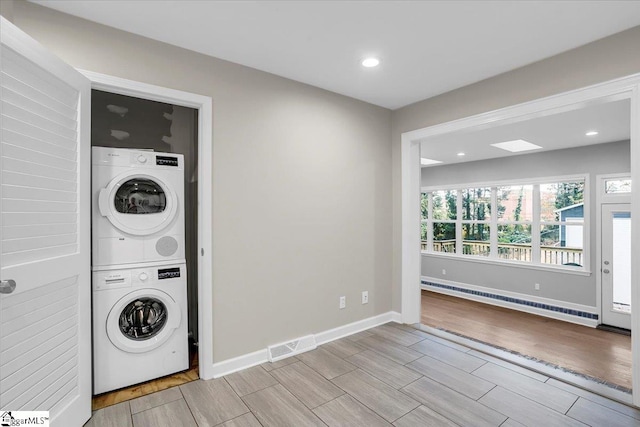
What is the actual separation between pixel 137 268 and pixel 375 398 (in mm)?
1984

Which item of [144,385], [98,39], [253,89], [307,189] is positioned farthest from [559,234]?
[98,39]

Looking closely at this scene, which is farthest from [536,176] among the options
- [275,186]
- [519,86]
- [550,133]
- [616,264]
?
[275,186]

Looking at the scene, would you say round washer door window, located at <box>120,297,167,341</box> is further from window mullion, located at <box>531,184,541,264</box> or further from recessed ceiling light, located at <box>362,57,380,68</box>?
window mullion, located at <box>531,184,541,264</box>

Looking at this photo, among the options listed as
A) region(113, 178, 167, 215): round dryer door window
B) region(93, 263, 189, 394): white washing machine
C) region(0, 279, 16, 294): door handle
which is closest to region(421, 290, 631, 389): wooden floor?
region(93, 263, 189, 394): white washing machine

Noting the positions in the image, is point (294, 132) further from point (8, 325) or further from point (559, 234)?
point (559, 234)

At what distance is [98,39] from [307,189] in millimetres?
1908

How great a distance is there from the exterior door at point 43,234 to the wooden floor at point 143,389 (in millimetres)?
217

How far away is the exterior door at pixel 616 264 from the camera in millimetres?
4727

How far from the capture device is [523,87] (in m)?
2.71

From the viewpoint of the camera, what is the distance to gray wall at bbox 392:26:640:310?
7.29 ft

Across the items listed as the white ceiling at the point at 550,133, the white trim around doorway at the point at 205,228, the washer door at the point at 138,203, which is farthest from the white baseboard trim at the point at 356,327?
the white ceiling at the point at 550,133

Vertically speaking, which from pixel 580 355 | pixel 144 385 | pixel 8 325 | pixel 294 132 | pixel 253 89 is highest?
pixel 253 89

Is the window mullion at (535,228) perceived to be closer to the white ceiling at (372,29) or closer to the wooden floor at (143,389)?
the white ceiling at (372,29)

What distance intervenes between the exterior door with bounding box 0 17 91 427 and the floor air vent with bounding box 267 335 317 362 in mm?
1325
